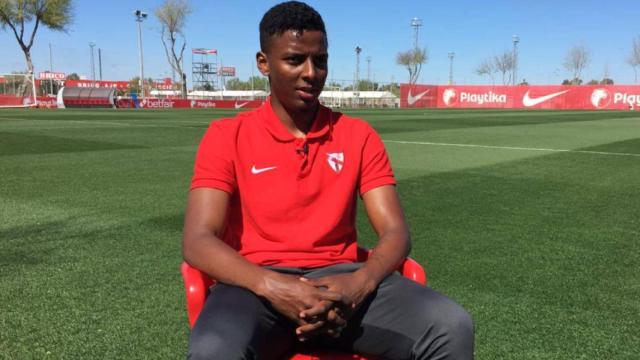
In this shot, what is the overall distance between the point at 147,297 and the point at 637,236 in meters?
4.53

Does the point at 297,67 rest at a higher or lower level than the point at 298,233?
higher

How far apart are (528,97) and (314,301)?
5716cm

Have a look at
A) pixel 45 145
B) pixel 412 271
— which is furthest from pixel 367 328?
pixel 45 145

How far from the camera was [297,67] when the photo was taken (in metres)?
2.48

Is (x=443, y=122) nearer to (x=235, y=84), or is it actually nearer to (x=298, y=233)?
(x=298, y=233)

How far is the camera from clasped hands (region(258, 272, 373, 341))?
194 cm

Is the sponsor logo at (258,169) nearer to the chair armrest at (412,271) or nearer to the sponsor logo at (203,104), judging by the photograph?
the chair armrest at (412,271)

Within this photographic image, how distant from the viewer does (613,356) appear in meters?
2.99

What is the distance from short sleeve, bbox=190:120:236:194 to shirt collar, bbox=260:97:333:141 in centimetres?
17

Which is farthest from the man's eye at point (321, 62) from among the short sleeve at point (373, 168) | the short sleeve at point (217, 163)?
the short sleeve at point (217, 163)

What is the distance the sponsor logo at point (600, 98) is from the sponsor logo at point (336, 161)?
54672 millimetres

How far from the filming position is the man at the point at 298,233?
1968 millimetres

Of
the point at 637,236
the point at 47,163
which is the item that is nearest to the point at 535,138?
the point at 637,236

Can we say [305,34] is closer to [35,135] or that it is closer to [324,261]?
[324,261]
